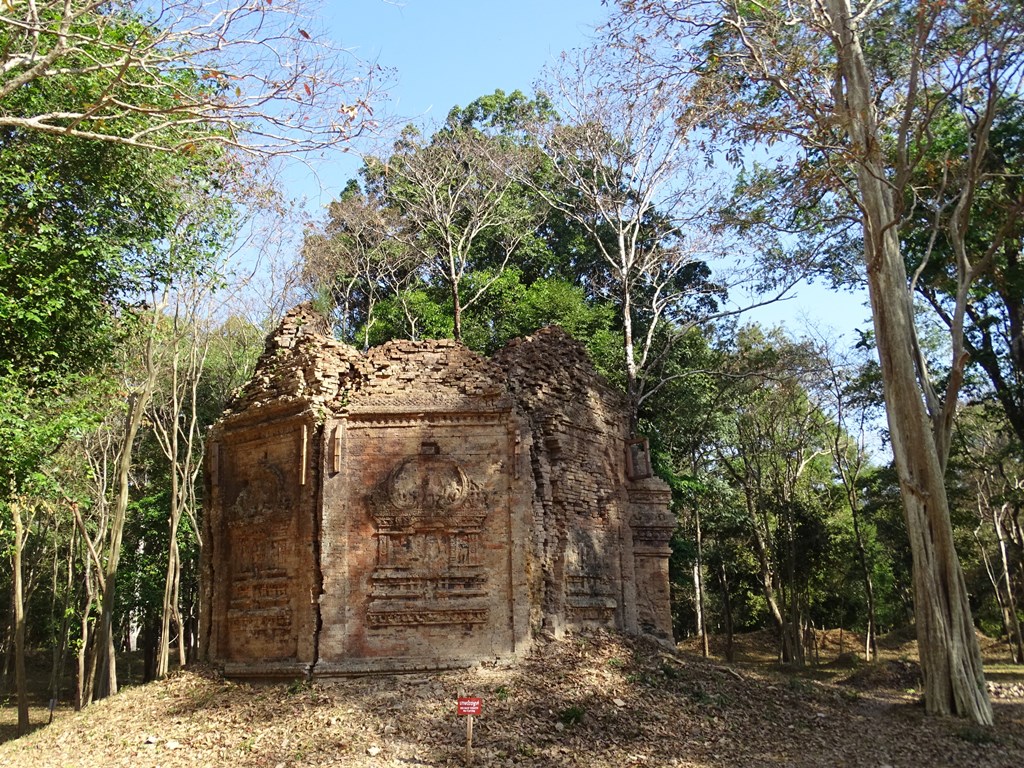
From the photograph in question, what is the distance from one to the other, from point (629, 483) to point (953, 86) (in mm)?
8273

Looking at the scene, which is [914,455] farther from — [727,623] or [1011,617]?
[1011,617]

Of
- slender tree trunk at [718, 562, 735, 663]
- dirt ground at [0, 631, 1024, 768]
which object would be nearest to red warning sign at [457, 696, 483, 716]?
dirt ground at [0, 631, 1024, 768]

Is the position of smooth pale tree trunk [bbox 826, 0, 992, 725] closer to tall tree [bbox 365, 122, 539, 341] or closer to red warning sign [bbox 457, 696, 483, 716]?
red warning sign [bbox 457, 696, 483, 716]

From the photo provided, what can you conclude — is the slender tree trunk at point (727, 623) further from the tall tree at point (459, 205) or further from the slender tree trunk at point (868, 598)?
the tall tree at point (459, 205)

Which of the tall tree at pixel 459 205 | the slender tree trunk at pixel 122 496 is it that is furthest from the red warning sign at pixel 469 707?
the tall tree at pixel 459 205

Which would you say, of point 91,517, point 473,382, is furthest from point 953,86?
point 91,517

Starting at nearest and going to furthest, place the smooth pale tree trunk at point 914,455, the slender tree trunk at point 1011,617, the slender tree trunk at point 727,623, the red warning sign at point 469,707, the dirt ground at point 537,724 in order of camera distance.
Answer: the red warning sign at point 469,707, the dirt ground at point 537,724, the smooth pale tree trunk at point 914,455, the slender tree trunk at point 1011,617, the slender tree trunk at point 727,623

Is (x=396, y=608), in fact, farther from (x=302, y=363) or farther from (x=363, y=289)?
(x=363, y=289)

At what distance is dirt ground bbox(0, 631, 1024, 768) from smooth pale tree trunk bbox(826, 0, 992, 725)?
0.61 m

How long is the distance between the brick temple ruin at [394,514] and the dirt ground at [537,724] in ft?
1.98

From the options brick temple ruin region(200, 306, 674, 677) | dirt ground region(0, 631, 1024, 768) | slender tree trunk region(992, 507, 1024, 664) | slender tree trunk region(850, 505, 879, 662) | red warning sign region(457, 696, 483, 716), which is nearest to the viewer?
red warning sign region(457, 696, 483, 716)

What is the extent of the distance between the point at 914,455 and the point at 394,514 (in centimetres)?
783

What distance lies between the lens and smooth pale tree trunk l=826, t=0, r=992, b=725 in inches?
477

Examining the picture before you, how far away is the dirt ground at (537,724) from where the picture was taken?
9.73m
